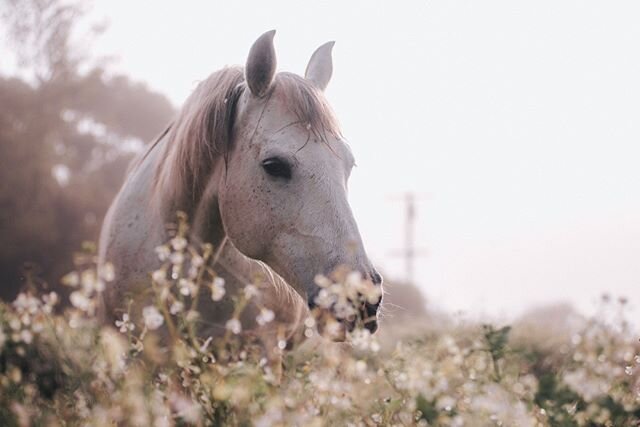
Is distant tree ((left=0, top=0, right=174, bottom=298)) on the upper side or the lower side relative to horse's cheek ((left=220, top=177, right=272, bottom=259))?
lower

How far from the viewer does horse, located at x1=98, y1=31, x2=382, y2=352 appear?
3.05m

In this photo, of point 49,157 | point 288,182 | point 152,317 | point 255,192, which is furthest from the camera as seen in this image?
point 49,157

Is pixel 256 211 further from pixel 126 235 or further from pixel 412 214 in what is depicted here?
pixel 412 214

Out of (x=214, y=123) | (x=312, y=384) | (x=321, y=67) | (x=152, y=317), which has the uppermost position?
(x=321, y=67)

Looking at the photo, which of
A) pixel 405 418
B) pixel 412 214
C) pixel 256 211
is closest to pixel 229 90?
pixel 256 211

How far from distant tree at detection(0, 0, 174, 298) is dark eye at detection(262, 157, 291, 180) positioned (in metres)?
13.4

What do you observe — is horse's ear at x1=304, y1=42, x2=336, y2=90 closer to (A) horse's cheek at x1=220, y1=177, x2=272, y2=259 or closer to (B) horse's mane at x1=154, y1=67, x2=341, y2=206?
(B) horse's mane at x1=154, y1=67, x2=341, y2=206

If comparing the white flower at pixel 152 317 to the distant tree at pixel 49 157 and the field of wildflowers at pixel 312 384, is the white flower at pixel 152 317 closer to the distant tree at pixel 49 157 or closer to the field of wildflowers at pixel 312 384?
the field of wildflowers at pixel 312 384

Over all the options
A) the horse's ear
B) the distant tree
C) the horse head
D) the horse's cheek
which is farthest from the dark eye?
the distant tree

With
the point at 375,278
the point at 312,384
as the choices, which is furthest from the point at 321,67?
the point at 312,384

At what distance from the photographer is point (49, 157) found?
17.3m

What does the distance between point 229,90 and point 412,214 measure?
29752 mm

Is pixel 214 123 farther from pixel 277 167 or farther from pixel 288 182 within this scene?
pixel 288 182

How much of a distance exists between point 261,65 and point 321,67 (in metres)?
1.04
